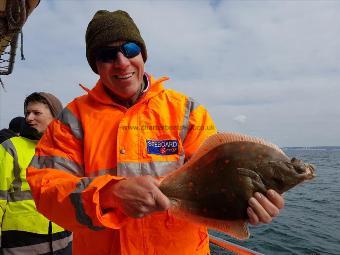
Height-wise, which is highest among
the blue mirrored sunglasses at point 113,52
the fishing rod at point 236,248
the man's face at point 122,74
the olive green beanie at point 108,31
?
the olive green beanie at point 108,31

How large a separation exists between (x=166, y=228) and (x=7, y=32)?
9174 mm

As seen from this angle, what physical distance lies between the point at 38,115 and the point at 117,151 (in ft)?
10.6

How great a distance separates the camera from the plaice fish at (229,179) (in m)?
2.18

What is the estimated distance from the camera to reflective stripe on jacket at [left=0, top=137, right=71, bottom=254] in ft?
15.9

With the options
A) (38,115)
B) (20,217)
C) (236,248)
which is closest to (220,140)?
(236,248)

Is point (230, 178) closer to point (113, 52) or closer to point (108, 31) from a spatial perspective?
point (113, 52)

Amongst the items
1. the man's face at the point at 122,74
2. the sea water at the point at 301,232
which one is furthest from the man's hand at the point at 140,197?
the sea water at the point at 301,232

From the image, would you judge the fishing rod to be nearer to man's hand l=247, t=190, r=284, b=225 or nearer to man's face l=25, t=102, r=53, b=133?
man's hand l=247, t=190, r=284, b=225

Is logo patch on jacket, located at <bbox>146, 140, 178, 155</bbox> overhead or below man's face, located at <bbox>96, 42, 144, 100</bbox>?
below

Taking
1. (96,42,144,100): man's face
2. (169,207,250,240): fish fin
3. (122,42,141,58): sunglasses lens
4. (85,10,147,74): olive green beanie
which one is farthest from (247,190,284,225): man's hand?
(85,10,147,74): olive green beanie

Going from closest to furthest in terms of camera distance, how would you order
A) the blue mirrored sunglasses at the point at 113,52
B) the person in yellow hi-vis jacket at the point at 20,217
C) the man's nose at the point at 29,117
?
the blue mirrored sunglasses at the point at 113,52, the person in yellow hi-vis jacket at the point at 20,217, the man's nose at the point at 29,117

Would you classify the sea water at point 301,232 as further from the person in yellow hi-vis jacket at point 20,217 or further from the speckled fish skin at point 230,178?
the speckled fish skin at point 230,178

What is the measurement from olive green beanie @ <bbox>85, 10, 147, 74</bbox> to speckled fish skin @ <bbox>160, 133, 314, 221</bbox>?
1.09m

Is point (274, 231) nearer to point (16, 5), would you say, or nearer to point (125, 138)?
point (16, 5)
